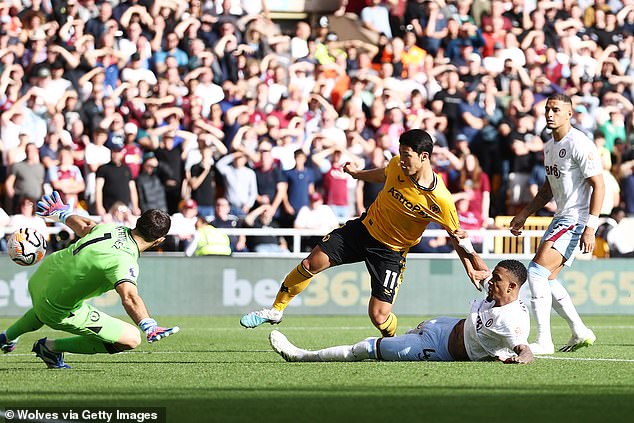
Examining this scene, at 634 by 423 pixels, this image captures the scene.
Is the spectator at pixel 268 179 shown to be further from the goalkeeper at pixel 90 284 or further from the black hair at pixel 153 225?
the black hair at pixel 153 225

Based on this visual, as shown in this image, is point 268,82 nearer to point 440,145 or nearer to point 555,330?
point 440,145

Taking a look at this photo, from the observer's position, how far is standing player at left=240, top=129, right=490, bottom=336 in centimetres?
1192

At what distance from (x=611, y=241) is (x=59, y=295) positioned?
13304mm

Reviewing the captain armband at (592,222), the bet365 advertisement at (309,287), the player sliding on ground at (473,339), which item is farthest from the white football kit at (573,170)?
the bet365 advertisement at (309,287)

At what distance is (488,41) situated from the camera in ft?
82.0

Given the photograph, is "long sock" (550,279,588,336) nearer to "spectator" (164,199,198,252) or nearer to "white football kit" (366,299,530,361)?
"white football kit" (366,299,530,361)

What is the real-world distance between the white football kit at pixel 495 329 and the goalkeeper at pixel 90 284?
8.76ft

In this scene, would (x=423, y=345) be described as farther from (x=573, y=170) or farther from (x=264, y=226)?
(x=264, y=226)

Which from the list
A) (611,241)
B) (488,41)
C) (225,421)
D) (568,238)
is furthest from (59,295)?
(488,41)

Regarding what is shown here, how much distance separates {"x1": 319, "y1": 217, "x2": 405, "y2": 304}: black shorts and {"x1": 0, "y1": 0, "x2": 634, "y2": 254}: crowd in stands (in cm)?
756

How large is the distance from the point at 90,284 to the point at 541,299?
4.43 meters

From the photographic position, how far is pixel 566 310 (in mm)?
12891

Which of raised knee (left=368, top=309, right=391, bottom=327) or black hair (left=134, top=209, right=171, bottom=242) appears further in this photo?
raised knee (left=368, top=309, right=391, bottom=327)

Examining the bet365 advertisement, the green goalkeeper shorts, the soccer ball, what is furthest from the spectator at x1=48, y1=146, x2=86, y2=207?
the green goalkeeper shorts
